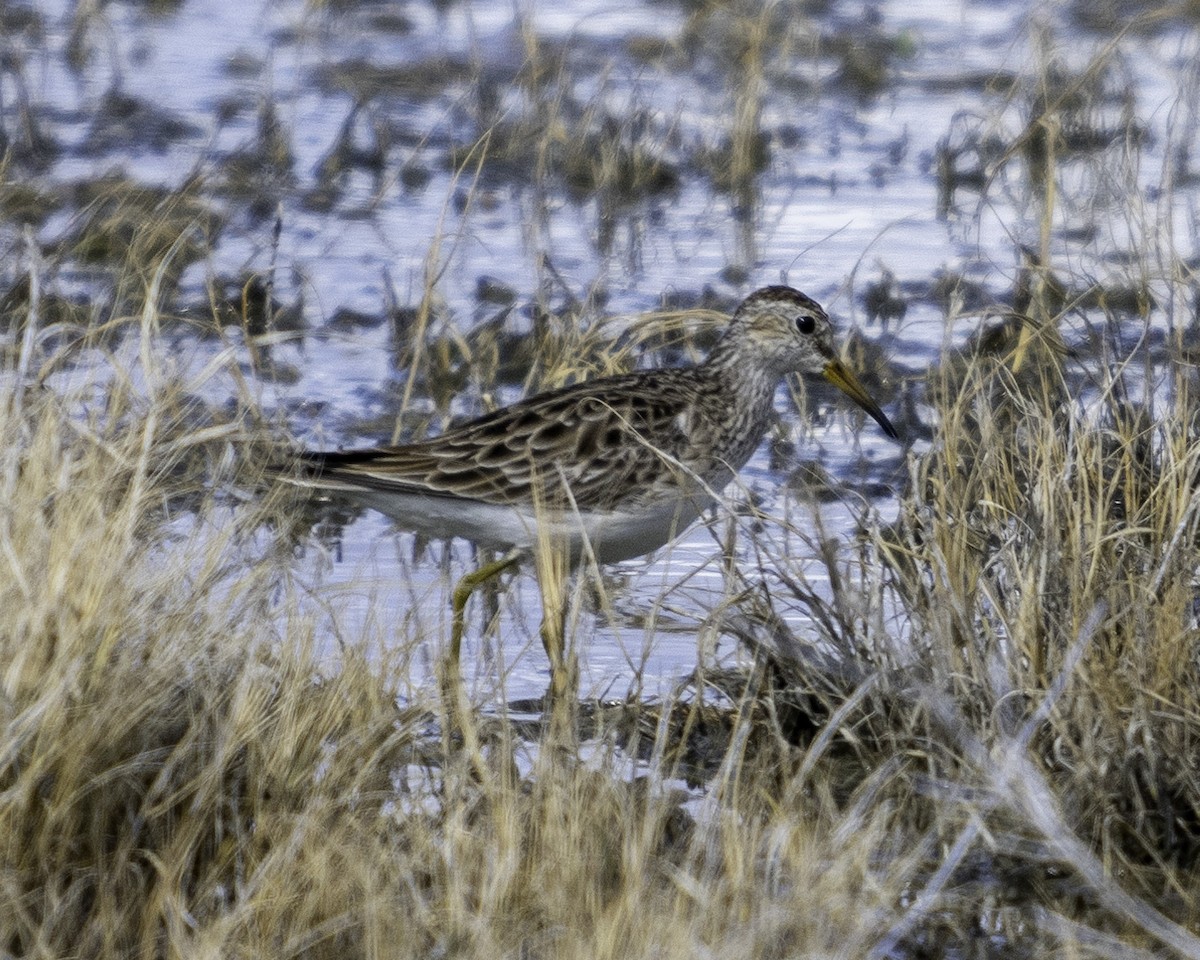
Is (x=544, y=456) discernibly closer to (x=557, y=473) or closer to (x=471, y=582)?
(x=557, y=473)

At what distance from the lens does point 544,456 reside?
6.59 metres

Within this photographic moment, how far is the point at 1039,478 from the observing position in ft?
18.4

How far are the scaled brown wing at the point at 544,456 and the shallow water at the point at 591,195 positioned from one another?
0.37m

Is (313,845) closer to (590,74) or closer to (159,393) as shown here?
(159,393)

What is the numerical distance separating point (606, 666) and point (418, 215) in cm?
533

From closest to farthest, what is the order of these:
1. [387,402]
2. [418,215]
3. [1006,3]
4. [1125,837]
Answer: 1. [1125,837]
2. [387,402]
3. [418,215]
4. [1006,3]

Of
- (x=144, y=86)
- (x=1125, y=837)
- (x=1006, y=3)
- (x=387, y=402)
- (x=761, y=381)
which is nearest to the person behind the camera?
(x=1125, y=837)

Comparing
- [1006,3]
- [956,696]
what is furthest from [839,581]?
[1006,3]

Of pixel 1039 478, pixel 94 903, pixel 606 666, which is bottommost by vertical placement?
pixel 606 666

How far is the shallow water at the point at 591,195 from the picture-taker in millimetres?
7957

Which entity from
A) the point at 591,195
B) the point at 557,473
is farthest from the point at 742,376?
the point at 591,195

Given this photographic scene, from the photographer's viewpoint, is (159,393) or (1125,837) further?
(159,393)

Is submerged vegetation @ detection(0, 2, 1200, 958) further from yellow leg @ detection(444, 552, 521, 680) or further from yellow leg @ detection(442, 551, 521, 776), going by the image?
yellow leg @ detection(444, 552, 521, 680)

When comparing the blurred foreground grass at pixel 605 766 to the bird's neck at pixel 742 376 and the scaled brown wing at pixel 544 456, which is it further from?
the bird's neck at pixel 742 376
